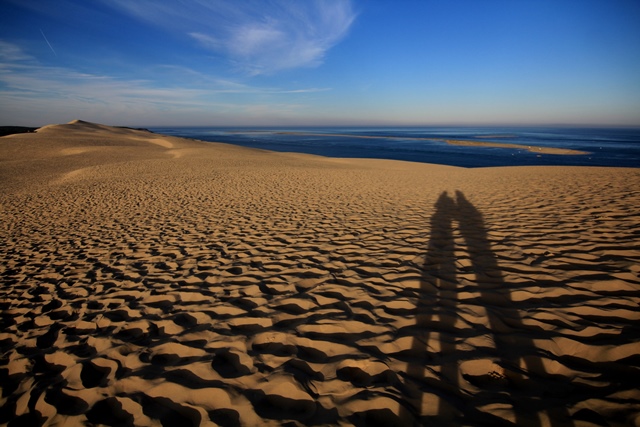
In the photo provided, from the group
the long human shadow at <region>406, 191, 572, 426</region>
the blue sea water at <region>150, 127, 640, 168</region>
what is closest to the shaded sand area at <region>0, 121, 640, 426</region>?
the long human shadow at <region>406, 191, 572, 426</region>

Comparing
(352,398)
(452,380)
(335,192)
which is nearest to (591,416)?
(452,380)

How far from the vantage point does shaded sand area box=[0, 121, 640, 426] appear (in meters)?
1.93

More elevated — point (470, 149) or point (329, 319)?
point (470, 149)

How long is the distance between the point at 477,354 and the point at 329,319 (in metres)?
1.36

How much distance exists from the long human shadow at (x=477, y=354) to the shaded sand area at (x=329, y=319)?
15mm

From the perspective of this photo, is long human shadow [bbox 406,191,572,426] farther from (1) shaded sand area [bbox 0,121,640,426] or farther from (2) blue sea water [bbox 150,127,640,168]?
(2) blue sea water [bbox 150,127,640,168]

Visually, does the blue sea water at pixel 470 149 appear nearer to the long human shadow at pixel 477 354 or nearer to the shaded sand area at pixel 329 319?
the shaded sand area at pixel 329 319

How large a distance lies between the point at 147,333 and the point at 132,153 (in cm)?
2636

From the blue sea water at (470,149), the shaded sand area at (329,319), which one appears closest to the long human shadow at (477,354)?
the shaded sand area at (329,319)

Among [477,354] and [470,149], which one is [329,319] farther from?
[470,149]

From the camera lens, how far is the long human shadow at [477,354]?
1.82 m

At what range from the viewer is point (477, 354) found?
2.27 meters

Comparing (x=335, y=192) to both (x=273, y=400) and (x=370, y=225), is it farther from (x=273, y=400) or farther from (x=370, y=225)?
(x=273, y=400)

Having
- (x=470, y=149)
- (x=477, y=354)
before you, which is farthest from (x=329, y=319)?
(x=470, y=149)
